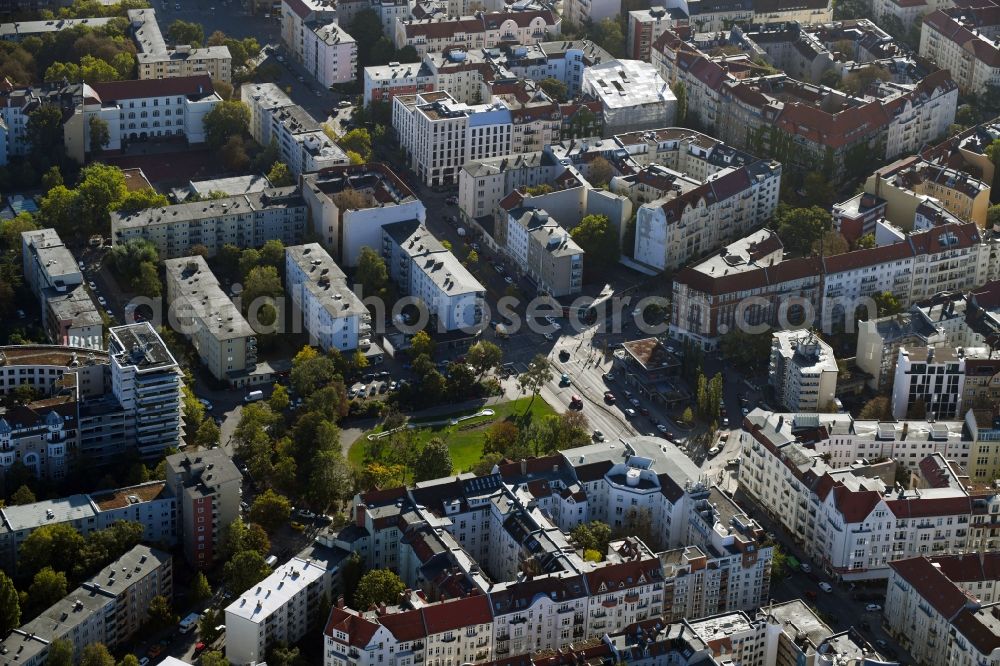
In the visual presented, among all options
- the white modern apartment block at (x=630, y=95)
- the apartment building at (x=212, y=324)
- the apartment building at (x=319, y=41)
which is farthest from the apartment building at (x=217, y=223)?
the white modern apartment block at (x=630, y=95)

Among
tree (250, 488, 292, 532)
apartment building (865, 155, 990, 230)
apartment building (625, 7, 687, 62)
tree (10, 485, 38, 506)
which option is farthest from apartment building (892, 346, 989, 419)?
apartment building (625, 7, 687, 62)

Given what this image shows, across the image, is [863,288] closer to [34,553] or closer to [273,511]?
[273,511]

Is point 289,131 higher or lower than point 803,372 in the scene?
higher

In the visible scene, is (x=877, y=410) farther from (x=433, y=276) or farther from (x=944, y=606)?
(x=433, y=276)

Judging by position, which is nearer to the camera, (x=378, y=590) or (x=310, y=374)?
(x=378, y=590)

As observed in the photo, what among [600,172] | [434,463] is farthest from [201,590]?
[600,172]

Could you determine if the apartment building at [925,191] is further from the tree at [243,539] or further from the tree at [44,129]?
the tree at [44,129]

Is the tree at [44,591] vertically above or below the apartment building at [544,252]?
below
